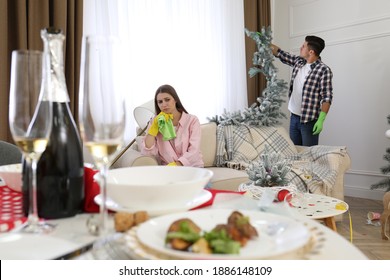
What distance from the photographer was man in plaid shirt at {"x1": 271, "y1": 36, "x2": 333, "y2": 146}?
3898mm

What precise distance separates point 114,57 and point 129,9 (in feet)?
11.8

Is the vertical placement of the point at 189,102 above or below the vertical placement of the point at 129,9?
below

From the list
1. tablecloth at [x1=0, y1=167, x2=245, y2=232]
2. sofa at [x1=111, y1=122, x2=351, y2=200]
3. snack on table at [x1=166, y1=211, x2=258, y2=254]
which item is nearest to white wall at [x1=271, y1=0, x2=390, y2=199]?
sofa at [x1=111, y1=122, x2=351, y2=200]

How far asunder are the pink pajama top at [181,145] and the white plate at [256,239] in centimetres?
236

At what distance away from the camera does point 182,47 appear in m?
4.34

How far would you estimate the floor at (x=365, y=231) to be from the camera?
258 cm

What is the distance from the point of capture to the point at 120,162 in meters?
3.04

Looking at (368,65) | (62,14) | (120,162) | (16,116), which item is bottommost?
(120,162)

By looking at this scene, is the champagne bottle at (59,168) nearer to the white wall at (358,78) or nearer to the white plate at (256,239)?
the white plate at (256,239)

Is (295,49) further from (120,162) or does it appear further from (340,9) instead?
(120,162)

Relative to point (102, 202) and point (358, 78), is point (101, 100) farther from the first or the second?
point (358, 78)

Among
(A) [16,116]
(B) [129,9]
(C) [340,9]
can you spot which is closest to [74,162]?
(A) [16,116]

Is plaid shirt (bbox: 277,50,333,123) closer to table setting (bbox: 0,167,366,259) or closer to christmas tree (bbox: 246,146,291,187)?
christmas tree (bbox: 246,146,291,187)

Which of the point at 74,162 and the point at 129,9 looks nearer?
the point at 74,162
